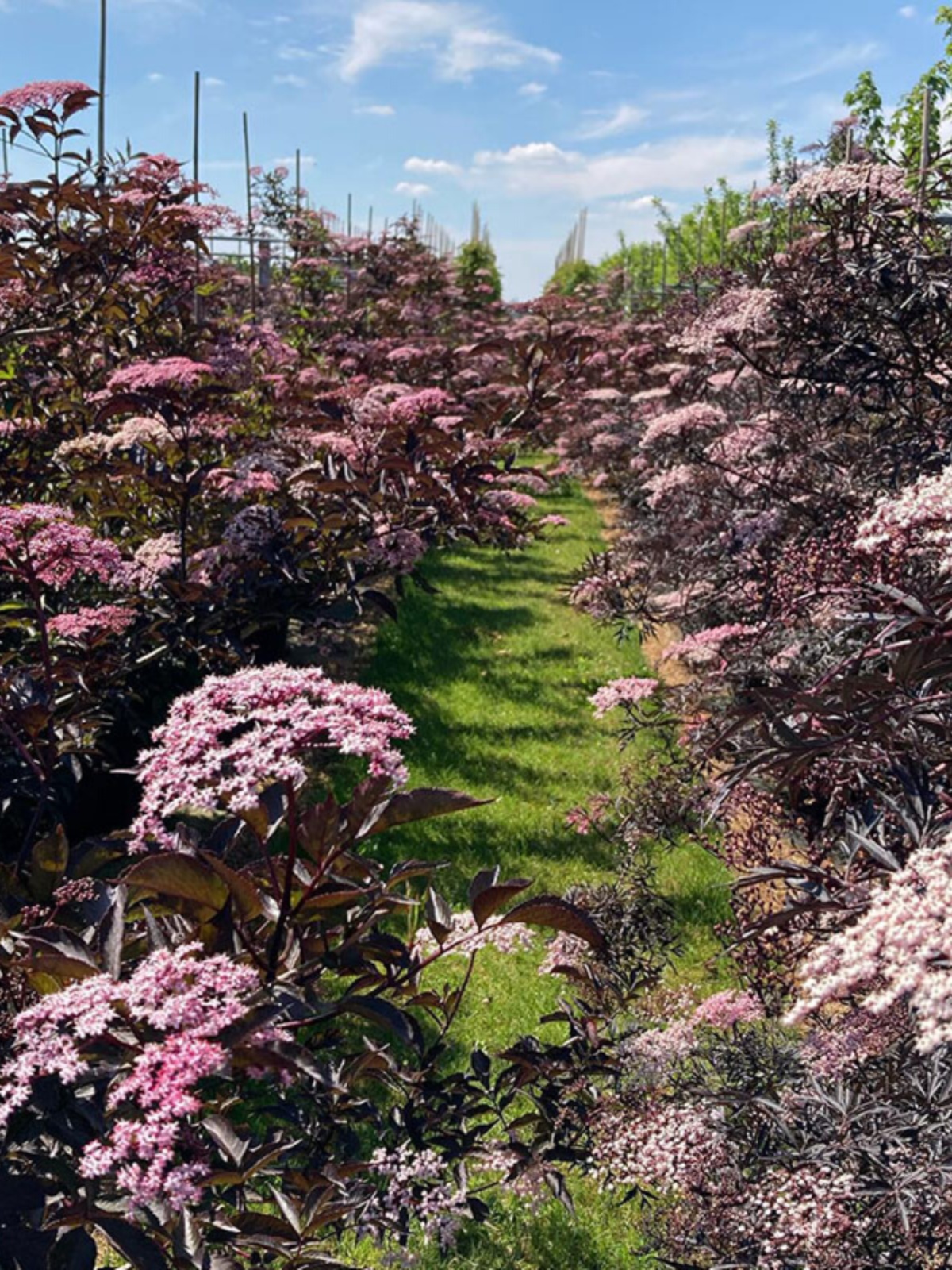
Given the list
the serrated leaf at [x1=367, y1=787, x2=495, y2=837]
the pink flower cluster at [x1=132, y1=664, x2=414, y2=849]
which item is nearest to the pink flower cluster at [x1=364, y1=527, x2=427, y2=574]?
the pink flower cluster at [x1=132, y1=664, x2=414, y2=849]

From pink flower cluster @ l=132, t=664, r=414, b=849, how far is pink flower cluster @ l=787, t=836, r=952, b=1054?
67cm

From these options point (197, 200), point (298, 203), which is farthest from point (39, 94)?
point (298, 203)

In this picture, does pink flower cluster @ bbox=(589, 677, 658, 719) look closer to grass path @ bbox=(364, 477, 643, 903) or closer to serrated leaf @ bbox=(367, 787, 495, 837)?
grass path @ bbox=(364, 477, 643, 903)

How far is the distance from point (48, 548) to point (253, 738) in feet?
3.50

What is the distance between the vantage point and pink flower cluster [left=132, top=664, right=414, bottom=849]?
1.43 m

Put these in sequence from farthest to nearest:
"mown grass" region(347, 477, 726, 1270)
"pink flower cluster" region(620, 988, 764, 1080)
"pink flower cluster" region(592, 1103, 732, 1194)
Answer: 1. "mown grass" region(347, 477, 726, 1270)
2. "pink flower cluster" region(620, 988, 764, 1080)
3. "pink flower cluster" region(592, 1103, 732, 1194)

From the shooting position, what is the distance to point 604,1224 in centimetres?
281

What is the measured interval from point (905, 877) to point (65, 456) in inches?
154

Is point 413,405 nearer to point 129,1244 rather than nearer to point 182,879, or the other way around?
point 182,879

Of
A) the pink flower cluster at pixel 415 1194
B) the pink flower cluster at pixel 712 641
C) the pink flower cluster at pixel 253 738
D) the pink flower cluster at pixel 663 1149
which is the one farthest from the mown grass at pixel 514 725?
the pink flower cluster at pixel 253 738

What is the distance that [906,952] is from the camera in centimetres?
101

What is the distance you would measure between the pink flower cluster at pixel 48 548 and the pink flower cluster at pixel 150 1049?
1.05 m

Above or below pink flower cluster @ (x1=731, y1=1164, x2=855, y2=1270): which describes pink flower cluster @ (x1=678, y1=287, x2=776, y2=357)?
above

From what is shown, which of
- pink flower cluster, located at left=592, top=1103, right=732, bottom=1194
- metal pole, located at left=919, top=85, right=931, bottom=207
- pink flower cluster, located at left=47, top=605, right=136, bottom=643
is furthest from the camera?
metal pole, located at left=919, top=85, right=931, bottom=207
